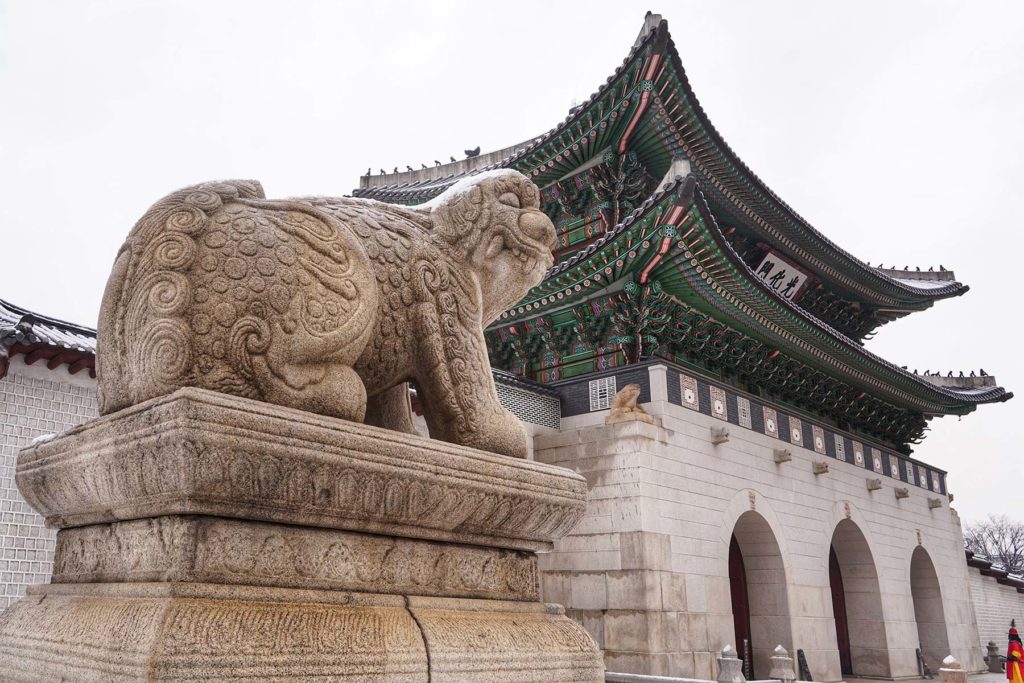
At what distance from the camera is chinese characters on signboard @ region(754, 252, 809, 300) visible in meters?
17.8

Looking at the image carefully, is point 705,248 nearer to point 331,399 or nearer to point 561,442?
point 561,442

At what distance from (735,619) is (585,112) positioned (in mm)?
9100

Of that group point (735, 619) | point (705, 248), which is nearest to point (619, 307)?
point (705, 248)

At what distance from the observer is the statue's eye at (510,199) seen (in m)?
3.30

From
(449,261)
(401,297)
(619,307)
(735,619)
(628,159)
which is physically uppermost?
(628,159)

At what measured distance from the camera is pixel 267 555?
227cm

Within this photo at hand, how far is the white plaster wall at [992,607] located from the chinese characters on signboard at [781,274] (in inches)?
422

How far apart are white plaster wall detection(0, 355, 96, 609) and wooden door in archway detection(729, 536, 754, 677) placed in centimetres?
982

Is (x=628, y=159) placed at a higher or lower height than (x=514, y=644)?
higher

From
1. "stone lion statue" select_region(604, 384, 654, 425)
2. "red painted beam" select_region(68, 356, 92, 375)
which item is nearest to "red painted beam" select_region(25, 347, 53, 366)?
"red painted beam" select_region(68, 356, 92, 375)

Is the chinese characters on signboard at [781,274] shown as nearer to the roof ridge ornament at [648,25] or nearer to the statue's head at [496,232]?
the roof ridge ornament at [648,25]

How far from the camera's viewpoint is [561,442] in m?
12.1

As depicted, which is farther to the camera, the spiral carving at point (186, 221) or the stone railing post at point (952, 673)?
the stone railing post at point (952, 673)

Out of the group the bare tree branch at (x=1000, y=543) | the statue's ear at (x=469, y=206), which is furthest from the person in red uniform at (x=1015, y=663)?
the bare tree branch at (x=1000, y=543)
